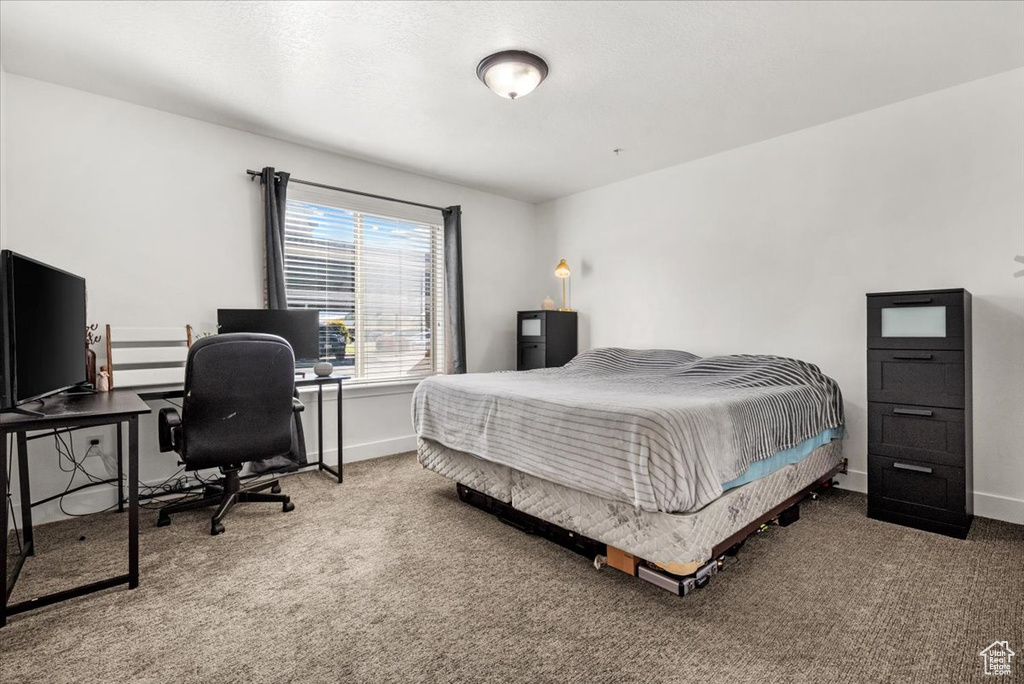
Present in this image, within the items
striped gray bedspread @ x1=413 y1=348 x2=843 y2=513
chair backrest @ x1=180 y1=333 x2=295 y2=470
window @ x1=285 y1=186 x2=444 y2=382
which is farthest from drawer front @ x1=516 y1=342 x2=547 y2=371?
chair backrest @ x1=180 y1=333 x2=295 y2=470

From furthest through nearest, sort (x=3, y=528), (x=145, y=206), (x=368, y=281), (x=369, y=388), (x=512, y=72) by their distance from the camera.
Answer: (x=368, y=281)
(x=369, y=388)
(x=145, y=206)
(x=512, y=72)
(x=3, y=528)

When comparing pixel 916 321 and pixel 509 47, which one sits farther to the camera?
pixel 916 321

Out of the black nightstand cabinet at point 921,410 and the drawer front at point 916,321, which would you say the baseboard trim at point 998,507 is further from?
the drawer front at point 916,321

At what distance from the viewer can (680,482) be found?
176cm

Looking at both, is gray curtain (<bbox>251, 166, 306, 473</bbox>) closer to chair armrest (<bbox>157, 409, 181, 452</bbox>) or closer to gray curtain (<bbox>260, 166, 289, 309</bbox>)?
gray curtain (<bbox>260, 166, 289, 309</bbox>)

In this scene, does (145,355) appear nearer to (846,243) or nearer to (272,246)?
(272,246)

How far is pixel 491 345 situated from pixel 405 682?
3790 mm

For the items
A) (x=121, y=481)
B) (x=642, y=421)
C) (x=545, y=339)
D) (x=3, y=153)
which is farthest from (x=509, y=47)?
(x=121, y=481)

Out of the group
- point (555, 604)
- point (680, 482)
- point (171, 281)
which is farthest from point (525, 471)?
point (171, 281)

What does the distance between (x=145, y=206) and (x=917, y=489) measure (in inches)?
193

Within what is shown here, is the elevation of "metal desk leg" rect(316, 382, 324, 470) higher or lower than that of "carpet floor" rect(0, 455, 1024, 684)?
higher

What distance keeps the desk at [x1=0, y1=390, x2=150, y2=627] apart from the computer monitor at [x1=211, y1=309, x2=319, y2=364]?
958 mm

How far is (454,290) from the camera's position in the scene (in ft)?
15.0

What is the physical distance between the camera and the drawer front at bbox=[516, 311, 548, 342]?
4.74 metres
